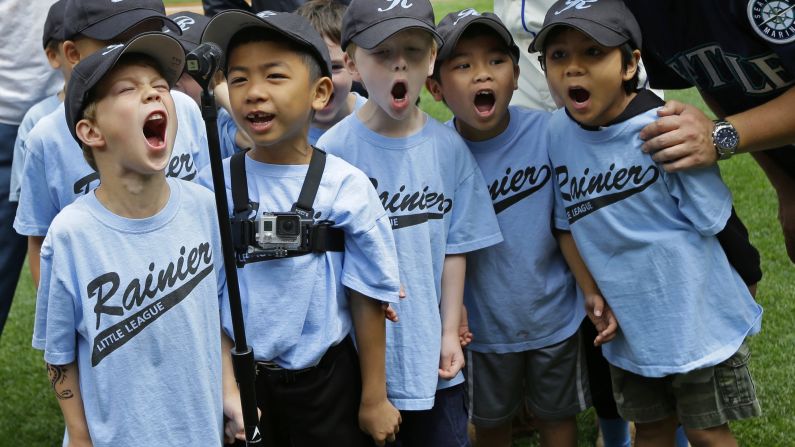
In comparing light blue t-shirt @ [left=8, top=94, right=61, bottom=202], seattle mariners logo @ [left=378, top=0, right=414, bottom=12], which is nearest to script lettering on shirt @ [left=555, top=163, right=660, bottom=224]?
seattle mariners logo @ [left=378, top=0, right=414, bottom=12]

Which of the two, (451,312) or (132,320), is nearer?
(132,320)

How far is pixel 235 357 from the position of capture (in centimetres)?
215

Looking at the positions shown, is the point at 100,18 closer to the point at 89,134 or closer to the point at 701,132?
the point at 89,134

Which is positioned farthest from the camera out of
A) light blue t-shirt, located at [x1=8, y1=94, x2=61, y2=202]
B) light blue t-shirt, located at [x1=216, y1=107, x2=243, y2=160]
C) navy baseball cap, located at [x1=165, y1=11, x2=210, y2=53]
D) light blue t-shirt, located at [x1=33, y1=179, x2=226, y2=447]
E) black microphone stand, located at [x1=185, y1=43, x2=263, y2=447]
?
light blue t-shirt, located at [x1=216, y1=107, x2=243, y2=160]

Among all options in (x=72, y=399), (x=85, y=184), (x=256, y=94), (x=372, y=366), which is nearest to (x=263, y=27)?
(x=256, y=94)

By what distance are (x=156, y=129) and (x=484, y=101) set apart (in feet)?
3.55

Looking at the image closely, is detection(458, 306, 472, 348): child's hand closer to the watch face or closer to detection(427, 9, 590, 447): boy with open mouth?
detection(427, 9, 590, 447): boy with open mouth

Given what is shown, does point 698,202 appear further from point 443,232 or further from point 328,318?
point 328,318

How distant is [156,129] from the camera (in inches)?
102

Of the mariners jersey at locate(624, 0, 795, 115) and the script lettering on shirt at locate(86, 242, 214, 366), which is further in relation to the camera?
the mariners jersey at locate(624, 0, 795, 115)

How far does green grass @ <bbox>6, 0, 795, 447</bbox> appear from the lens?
4121 millimetres

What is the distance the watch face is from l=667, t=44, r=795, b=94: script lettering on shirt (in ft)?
0.82

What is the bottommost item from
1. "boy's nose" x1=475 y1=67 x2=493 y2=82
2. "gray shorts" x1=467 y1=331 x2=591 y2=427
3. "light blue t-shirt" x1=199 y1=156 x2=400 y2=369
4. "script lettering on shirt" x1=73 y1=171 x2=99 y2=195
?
"gray shorts" x1=467 y1=331 x2=591 y2=427

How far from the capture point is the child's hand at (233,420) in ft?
8.90
